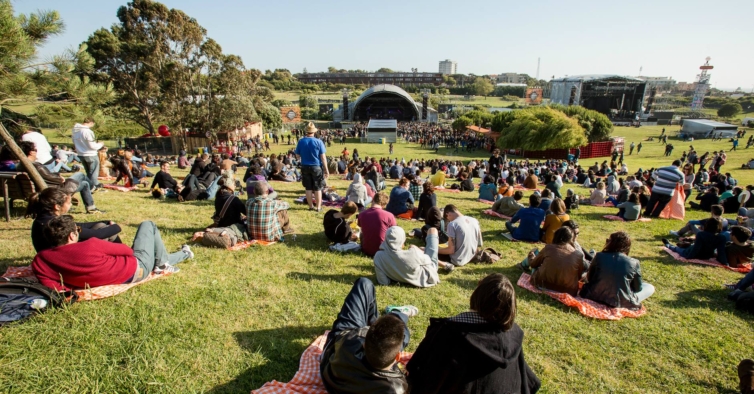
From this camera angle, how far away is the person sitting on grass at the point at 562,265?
411cm

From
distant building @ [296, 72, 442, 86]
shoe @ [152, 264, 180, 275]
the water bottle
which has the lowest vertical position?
shoe @ [152, 264, 180, 275]

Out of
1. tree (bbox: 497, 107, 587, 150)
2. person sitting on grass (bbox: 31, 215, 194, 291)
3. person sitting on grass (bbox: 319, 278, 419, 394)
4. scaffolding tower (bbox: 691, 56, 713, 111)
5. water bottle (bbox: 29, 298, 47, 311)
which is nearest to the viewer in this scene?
person sitting on grass (bbox: 319, 278, 419, 394)

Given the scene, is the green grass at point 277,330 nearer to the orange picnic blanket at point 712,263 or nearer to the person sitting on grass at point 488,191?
the orange picnic blanket at point 712,263

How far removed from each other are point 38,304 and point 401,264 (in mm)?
3220

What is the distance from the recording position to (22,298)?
2.87 meters

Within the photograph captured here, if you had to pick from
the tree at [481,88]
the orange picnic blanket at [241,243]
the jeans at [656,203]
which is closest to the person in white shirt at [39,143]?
the orange picnic blanket at [241,243]

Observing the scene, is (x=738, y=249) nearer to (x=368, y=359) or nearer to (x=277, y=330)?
(x=368, y=359)

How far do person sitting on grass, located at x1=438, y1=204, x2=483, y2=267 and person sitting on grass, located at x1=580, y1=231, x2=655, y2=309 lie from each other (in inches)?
58.7

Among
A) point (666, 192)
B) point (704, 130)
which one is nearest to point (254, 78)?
point (666, 192)

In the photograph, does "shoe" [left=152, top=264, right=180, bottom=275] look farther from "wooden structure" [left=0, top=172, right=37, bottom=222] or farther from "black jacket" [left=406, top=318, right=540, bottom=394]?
"black jacket" [left=406, top=318, right=540, bottom=394]

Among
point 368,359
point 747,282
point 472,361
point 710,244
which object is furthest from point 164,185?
point 710,244

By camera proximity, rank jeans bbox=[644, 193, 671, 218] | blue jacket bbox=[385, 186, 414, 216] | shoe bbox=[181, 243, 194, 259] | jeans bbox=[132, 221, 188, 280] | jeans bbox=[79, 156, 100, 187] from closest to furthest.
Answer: jeans bbox=[132, 221, 188, 280], shoe bbox=[181, 243, 194, 259], jeans bbox=[79, 156, 100, 187], blue jacket bbox=[385, 186, 414, 216], jeans bbox=[644, 193, 671, 218]

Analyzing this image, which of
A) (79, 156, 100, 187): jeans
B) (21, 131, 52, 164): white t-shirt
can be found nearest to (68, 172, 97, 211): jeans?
(21, 131, 52, 164): white t-shirt

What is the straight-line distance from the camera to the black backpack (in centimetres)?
278
